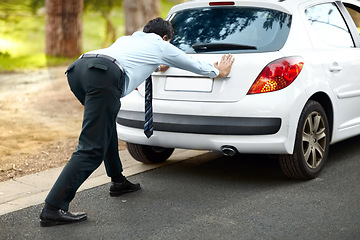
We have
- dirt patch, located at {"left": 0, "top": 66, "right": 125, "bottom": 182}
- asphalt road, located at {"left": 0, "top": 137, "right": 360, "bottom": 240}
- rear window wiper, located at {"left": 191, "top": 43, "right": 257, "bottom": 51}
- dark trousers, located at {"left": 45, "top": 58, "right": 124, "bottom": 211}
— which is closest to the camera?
asphalt road, located at {"left": 0, "top": 137, "right": 360, "bottom": 240}

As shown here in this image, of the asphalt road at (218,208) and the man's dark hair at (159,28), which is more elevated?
the man's dark hair at (159,28)

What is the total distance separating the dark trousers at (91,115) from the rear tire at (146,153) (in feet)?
4.79

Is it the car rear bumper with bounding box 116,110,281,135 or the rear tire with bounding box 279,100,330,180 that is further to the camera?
the rear tire with bounding box 279,100,330,180

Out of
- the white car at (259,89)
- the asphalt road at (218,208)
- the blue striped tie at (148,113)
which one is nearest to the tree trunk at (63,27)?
the white car at (259,89)

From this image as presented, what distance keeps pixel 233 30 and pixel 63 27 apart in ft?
32.4

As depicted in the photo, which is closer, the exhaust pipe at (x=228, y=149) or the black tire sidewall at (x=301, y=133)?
the exhaust pipe at (x=228, y=149)

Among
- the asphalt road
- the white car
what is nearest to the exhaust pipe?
the white car

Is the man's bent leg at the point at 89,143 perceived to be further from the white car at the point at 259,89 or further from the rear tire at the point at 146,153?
the rear tire at the point at 146,153

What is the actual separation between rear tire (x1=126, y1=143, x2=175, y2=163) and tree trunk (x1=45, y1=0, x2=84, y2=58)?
29.2 ft

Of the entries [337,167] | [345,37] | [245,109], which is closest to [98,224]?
[245,109]

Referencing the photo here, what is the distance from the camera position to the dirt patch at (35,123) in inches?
256

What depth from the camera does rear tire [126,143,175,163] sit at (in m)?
6.17

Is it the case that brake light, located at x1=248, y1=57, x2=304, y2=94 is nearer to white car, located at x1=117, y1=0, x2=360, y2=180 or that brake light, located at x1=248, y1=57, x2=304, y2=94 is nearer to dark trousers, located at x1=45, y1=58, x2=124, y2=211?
white car, located at x1=117, y1=0, x2=360, y2=180

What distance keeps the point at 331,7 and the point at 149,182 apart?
97.2 inches
